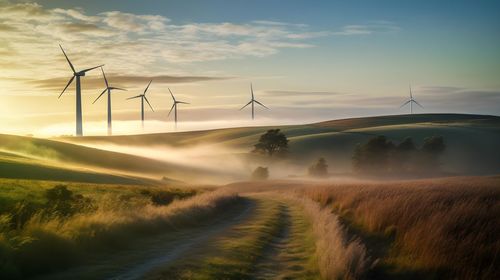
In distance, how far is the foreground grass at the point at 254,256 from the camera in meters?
14.3

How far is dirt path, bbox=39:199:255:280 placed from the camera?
13711 millimetres

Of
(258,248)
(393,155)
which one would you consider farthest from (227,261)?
(393,155)

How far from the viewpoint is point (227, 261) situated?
1594cm

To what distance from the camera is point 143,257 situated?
16.4 meters

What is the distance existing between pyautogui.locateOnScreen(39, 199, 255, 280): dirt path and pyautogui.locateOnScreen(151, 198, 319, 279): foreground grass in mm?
673

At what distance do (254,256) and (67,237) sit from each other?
19.9ft

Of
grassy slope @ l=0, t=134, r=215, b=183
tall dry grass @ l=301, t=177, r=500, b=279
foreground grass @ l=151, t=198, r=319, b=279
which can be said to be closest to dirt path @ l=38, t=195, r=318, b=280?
foreground grass @ l=151, t=198, r=319, b=279

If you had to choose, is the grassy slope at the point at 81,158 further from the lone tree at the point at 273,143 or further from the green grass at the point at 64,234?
the green grass at the point at 64,234

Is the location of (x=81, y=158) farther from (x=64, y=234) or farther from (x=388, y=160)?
(x=64, y=234)

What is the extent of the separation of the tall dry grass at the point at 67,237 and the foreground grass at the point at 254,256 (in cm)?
315

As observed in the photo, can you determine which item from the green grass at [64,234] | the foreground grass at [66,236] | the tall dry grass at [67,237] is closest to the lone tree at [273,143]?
the green grass at [64,234]

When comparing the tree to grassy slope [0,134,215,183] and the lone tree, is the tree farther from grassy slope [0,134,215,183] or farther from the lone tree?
grassy slope [0,134,215,183]

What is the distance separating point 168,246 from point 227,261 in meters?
3.71

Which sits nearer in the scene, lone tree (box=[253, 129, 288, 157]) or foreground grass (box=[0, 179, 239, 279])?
foreground grass (box=[0, 179, 239, 279])
